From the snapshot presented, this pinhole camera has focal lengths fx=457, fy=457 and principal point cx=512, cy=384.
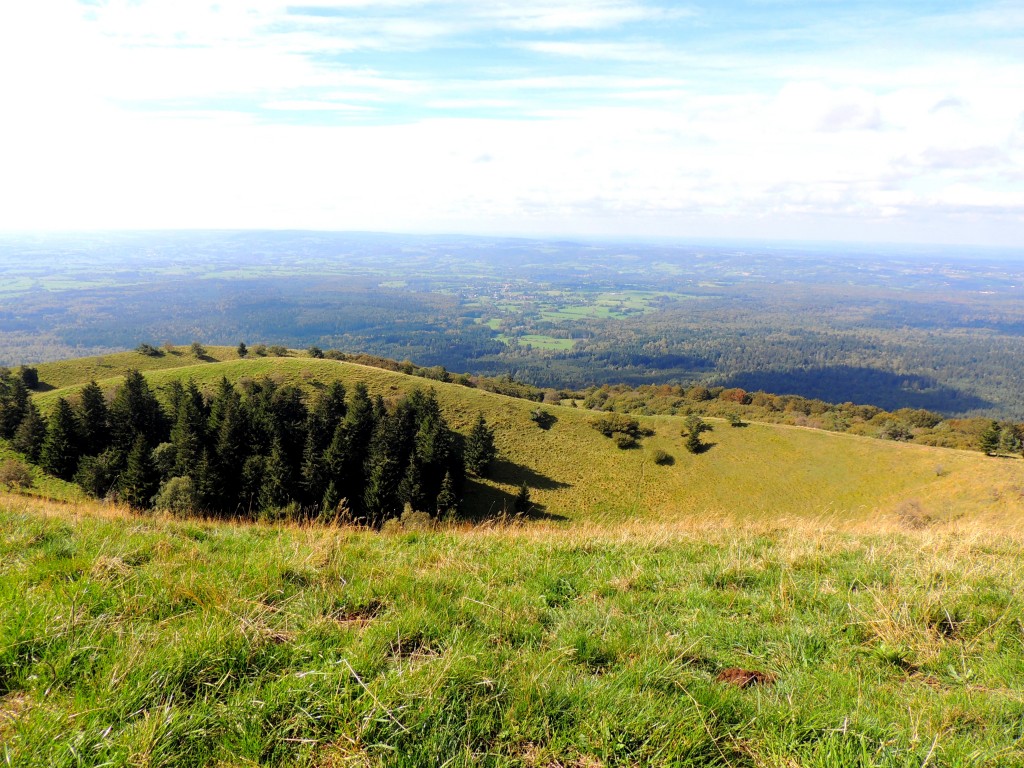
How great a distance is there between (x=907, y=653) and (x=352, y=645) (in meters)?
4.70

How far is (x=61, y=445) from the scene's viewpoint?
37.1 meters

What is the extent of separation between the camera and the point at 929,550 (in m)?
6.78

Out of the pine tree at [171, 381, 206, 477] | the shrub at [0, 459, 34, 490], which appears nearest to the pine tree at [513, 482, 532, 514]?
the pine tree at [171, 381, 206, 477]

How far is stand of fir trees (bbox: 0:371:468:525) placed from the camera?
1312 inches

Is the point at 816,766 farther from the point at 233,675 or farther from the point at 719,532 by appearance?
the point at 719,532

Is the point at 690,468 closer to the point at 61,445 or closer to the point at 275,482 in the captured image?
the point at 275,482

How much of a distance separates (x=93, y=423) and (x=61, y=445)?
2.90m

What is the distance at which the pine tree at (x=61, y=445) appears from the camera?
36938mm

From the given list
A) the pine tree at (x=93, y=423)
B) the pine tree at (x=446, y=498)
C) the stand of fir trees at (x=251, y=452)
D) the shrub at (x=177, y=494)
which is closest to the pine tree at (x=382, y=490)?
the stand of fir trees at (x=251, y=452)

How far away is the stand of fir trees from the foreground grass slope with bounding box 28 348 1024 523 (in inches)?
245

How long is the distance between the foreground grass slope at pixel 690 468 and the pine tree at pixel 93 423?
1212cm

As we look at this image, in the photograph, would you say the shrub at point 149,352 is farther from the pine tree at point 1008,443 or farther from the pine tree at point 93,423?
the pine tree at point 1008,443

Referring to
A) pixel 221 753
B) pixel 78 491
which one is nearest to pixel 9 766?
pixel 221 753

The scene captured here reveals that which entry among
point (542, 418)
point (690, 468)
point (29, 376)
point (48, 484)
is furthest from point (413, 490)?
point (29, 376)
